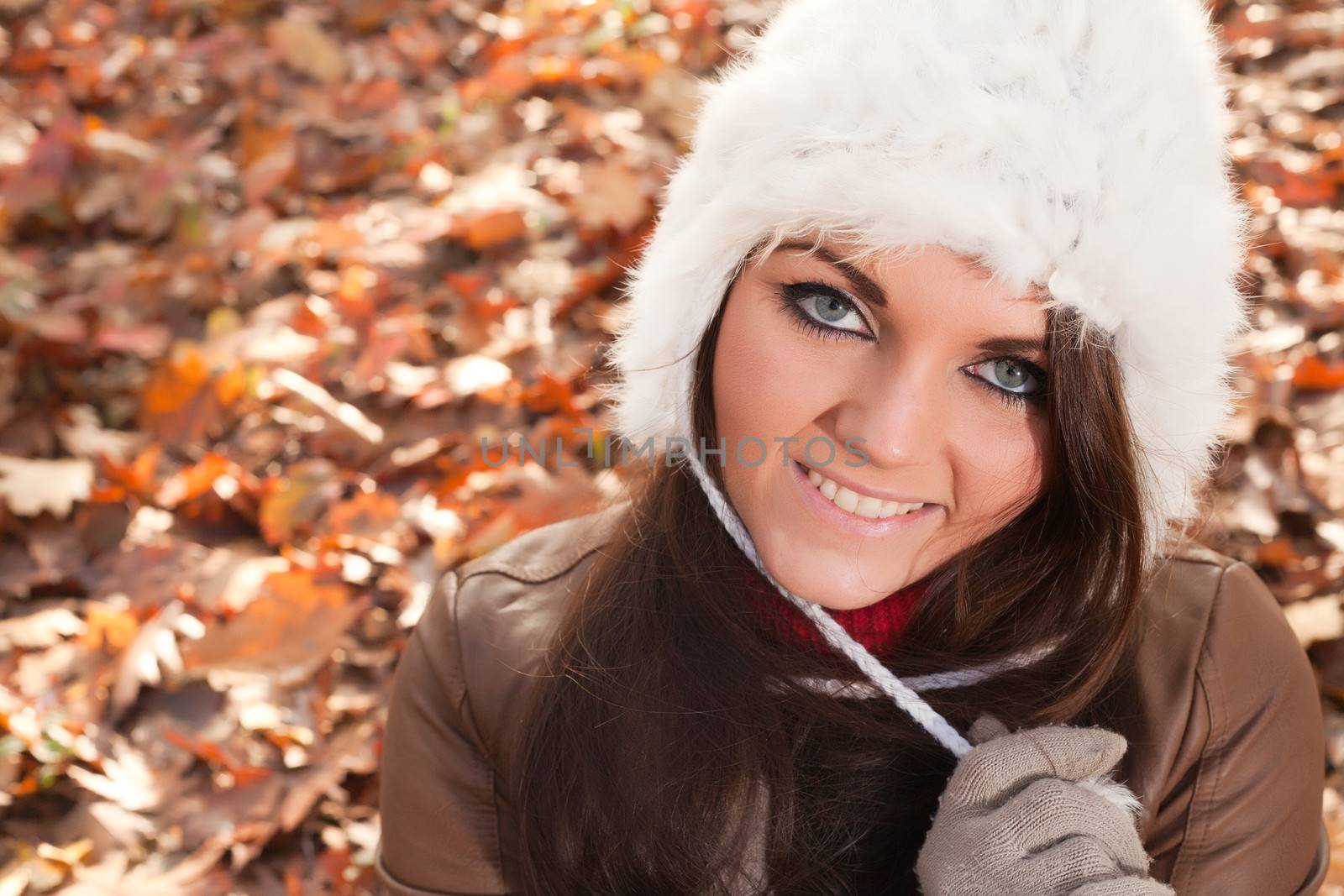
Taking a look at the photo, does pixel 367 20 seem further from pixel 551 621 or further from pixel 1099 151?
pixel 1099 151

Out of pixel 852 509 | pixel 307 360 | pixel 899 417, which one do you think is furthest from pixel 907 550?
pixel 307 360

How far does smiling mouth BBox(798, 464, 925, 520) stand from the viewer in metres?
1.34

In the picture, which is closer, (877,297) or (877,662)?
(877,297)

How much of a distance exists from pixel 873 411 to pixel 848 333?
0.11 metres

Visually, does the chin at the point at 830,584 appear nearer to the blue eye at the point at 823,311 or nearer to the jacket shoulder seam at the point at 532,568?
the blue eye at the point at 823,311

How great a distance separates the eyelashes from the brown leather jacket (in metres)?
0.50

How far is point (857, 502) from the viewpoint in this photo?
134 centimetres

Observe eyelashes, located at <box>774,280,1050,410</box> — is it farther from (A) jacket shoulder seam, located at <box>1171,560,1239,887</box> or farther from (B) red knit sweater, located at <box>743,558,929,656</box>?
(A) jacket shoulder seam, located at <box>1171,560,1239,887</box>

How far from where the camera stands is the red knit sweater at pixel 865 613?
154cm

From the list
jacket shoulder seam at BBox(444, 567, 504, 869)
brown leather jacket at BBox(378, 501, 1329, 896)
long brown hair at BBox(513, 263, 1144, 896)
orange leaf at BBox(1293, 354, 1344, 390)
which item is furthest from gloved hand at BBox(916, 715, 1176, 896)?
orange leaf at BBox(1293, 354, 1344, 390)

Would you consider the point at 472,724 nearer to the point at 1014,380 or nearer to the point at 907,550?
the point at 907,550

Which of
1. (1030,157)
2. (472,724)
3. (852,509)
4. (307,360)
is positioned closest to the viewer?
(1030,157)

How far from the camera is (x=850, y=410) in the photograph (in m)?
1.28

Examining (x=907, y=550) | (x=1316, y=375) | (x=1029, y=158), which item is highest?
(x=1029, y=158)
